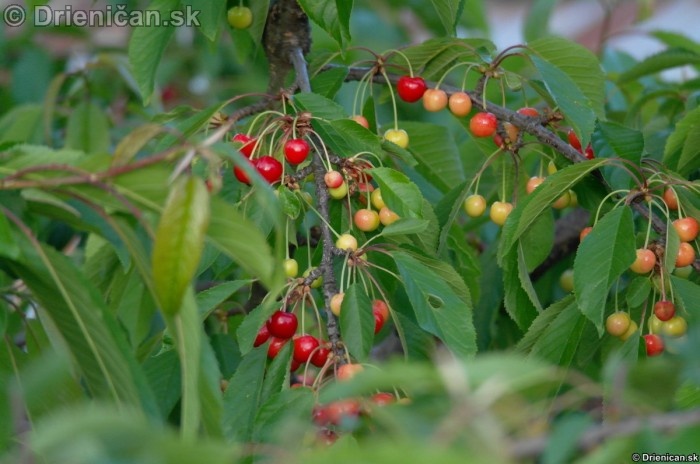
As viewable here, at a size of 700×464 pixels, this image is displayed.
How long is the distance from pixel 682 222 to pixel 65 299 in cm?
61

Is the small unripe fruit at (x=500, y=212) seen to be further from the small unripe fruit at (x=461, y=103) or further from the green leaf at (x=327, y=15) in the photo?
the green leaf at (x=327, y=15)

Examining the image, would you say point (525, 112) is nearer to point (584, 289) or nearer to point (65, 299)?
point (584, 289)

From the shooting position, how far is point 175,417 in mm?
1170

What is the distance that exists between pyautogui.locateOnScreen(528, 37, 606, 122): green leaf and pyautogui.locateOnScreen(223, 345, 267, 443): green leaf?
1.64 feet

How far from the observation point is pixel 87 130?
67.9 inches

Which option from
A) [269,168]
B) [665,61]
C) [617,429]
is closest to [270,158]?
[269,168]

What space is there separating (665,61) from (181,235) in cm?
106

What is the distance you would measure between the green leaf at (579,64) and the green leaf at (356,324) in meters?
0.44

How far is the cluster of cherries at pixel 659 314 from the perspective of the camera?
0.97 meters

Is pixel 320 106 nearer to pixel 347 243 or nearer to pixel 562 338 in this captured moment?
pixel 347 243

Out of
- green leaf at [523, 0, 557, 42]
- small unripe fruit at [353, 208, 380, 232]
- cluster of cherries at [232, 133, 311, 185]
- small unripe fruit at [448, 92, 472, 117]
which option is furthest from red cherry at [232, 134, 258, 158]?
green leaf at [523, 0, 557, 42]

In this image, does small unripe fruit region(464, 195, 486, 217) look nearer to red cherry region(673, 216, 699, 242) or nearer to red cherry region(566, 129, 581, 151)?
red cherry region(566, 129, 581, 151)

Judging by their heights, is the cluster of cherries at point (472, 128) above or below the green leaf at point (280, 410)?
above

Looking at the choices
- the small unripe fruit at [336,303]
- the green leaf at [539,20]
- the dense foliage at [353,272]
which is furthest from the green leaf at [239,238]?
the green leaf at [539,20]
